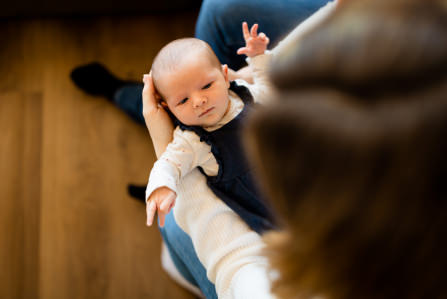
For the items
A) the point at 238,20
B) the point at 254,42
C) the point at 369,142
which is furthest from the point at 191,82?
the point at 369,142

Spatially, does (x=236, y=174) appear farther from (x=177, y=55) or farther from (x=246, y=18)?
(x=246, y=18)

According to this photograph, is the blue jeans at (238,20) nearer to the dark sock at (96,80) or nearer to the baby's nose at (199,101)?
the baby's nose at (199,101)

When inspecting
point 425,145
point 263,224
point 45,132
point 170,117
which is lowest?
point 45,132

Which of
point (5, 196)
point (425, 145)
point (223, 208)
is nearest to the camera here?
point (425, 145)

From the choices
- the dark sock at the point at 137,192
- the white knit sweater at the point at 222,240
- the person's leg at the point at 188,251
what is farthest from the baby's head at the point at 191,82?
the dark sock at the point at 137,192

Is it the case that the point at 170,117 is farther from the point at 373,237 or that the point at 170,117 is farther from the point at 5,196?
the point at 5,196

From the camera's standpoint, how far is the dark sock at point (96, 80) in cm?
129

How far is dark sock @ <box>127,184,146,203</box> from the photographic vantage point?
3.99 ft

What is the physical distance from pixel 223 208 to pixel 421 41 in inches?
20.8

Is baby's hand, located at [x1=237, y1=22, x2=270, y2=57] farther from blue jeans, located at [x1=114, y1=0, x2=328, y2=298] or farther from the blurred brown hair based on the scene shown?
the blurred brown hair

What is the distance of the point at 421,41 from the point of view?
29 centimetres

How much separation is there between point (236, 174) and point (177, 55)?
26 centimetres

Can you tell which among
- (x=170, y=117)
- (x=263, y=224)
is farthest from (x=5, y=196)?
(x=263, y=224)

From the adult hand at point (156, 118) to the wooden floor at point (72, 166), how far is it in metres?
0.55
